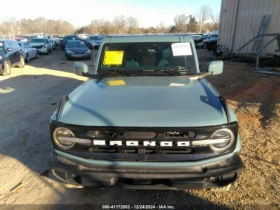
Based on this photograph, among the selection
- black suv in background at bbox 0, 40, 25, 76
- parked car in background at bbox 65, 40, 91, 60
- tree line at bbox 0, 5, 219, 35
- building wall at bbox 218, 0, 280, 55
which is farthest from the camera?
tree line at bbox 0, 5, 219, 35

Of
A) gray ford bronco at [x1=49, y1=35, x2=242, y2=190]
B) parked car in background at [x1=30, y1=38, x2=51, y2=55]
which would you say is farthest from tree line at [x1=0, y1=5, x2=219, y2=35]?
gray ford bronco at [x1=49, y1=35, x2=242, y2=190]

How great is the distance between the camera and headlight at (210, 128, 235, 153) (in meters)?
2.25

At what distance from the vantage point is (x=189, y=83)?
3160mm

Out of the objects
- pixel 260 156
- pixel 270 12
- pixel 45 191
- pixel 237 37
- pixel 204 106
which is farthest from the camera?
pixel 237 37

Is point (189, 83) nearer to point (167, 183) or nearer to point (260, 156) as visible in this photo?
point (167, 183)

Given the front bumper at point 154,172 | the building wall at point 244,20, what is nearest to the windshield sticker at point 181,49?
the front bumper at point 154,172

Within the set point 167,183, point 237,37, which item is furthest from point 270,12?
point 167,183

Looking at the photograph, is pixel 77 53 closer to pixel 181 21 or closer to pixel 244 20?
pixel 244 20

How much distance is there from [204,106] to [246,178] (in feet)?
4.56

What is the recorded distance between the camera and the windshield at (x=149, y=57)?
3.63m

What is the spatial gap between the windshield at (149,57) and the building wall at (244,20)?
36.1 feet

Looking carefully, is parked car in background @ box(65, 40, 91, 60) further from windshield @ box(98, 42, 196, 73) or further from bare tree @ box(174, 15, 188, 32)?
bare tree @ box(174, 15, 188, 32)

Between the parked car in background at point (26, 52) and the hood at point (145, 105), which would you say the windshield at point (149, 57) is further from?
the parked car in background at point (26, 52)

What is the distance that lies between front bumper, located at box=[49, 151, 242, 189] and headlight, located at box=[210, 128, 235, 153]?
84 mm
